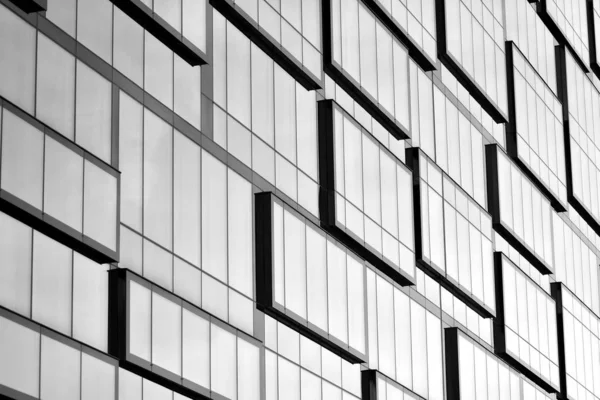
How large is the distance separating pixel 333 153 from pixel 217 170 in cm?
730

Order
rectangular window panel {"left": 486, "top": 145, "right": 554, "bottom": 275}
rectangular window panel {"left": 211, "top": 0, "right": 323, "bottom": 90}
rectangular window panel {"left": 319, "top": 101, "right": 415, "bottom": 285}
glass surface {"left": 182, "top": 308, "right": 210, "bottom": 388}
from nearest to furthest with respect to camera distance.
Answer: glass surface {"left": 182, "top": 308, "right": 210, "bottom": 388}, rectangular window panel {"left": 211, "top": 0, "right": 323, "bottom": 90}, rectangular window panel {"left": 319, "top": 101, "right": 415, "bottom": 285}, rectangular window panel {"left": 486, "top": 145, "right": 554, "bottom": 275}

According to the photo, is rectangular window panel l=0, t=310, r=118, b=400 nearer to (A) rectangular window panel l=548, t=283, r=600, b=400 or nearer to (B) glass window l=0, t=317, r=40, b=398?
(B) glass window l=0, t=317, r=40, b=398

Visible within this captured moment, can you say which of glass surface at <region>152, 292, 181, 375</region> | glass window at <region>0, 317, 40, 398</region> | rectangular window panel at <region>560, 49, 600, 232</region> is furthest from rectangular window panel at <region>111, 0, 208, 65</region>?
rectangular window panel at <region>560, 49, 600, 232</region>

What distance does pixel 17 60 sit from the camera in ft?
107

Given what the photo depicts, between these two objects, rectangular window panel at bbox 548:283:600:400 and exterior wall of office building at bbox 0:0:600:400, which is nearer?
exterior wall of office building at bbox 0:0:600:400

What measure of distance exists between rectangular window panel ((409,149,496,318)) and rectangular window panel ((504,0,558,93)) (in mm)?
10491

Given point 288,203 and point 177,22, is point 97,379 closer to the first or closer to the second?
point 177,22

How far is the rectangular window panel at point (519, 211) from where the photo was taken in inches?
2420

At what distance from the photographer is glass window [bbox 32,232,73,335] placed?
105ft

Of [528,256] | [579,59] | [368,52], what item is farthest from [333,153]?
[579,59]

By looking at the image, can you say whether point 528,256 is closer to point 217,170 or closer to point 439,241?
point 439,241

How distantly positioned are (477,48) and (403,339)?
52.4ft

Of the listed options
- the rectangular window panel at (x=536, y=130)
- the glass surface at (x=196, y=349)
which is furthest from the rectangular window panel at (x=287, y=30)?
the rectangular window panel at (x=536, y=130)

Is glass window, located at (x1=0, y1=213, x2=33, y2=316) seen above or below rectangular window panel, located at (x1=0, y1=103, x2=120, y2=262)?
below
